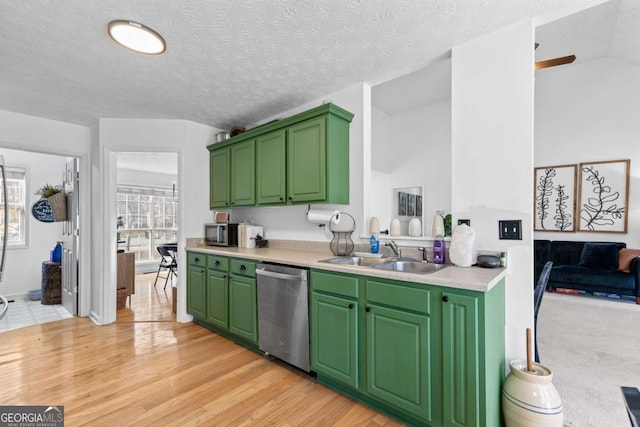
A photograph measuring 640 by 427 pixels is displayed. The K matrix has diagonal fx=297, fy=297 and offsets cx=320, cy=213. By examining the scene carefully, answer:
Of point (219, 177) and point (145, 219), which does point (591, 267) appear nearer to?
point (219, 177)

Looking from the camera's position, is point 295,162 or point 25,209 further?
point 25,209

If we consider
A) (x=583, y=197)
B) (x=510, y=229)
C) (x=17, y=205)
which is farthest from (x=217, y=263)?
(x=583, y=197)

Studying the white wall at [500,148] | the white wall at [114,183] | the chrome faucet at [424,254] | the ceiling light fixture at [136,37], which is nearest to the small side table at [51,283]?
the white wall at [114,183]

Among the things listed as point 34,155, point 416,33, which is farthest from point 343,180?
point 34,155

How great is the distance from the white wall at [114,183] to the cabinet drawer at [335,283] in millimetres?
2138

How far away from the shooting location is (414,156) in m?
5.31

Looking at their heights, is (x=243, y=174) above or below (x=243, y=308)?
above

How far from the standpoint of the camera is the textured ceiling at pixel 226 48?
1.74 metres

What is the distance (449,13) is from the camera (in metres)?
1.79

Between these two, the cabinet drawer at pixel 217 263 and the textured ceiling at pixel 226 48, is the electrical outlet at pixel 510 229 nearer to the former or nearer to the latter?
the textured ceiling at pixel 226 48

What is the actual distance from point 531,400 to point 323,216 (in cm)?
192

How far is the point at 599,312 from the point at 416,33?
4324 mm

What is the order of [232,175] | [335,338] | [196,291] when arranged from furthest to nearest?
[232,175] → [196,291] → [335,338]

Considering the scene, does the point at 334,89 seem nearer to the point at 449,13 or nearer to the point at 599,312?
the point at 449,13
